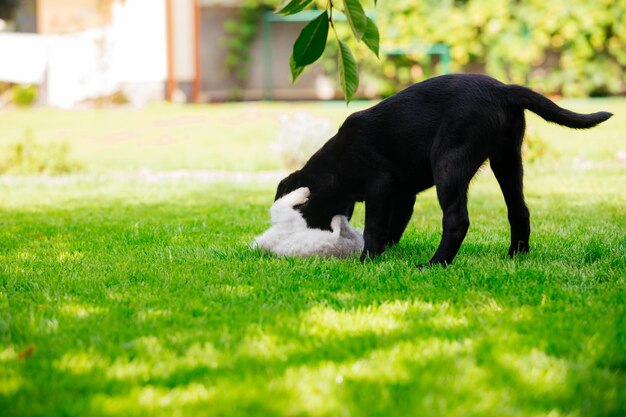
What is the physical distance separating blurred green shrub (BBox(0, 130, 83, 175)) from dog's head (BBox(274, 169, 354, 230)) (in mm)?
5595

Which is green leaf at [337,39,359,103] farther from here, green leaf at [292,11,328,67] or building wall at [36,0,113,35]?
building wall at [36,0,113,35]

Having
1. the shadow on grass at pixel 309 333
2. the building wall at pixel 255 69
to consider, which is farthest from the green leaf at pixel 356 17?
the building wall at pixel 255 69

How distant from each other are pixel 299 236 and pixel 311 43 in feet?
5.47

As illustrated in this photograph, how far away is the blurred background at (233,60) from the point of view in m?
12.7

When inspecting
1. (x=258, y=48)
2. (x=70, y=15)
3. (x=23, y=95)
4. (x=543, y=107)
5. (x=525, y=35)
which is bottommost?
(x=23, y=95)

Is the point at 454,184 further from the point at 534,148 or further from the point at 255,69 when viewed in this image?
the point at 255,69

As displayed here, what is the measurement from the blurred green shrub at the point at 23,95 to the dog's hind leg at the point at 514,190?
Result: 12479 mm

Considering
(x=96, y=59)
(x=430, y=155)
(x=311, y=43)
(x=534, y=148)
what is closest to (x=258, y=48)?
(x=96, y=59)

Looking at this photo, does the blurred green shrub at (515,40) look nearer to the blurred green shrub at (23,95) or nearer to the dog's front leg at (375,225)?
the blurred green shrub at (23,95)

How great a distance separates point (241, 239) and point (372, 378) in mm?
2566

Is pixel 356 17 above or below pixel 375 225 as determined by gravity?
above

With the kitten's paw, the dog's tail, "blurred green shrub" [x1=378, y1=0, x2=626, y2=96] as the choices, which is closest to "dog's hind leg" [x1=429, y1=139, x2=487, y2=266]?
the dog's tail

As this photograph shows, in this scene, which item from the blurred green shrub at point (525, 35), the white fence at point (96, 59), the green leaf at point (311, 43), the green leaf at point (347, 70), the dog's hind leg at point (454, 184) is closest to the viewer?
the green leaf at point (311, 43)

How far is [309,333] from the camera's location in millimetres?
2760
